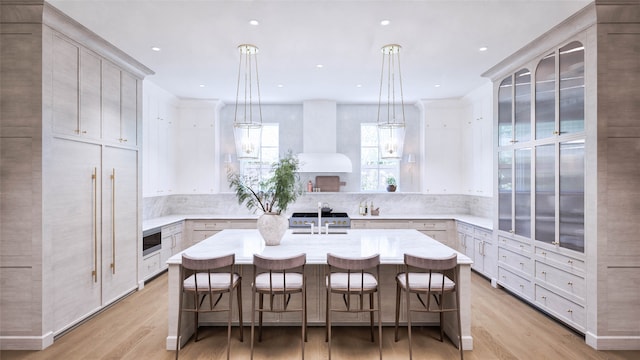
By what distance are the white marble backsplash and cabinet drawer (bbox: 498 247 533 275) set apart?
7.38ft

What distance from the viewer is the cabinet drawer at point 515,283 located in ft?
13.3

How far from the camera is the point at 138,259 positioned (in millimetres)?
4570

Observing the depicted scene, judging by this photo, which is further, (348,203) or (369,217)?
(348,203)

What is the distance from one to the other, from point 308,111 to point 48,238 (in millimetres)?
4716

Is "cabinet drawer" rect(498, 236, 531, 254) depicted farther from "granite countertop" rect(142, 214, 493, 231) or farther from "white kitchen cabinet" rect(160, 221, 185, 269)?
"white kitchen cabinet" rect(160, 221, 185, 269)

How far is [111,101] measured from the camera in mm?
4027

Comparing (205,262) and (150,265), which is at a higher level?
(205,262)

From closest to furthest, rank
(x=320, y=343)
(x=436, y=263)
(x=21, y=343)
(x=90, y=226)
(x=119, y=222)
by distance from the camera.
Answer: (x=436, y=263) < (x=21, y=343) < (x=320, y=343) < (x=90, y=226) < (x=119, y=222)

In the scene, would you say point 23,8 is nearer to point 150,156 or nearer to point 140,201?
point 140,201

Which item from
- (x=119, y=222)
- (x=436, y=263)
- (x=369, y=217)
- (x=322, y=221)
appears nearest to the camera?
(x=436, y=263)

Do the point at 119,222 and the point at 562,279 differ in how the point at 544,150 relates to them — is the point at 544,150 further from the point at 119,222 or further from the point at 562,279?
the point at 119,222

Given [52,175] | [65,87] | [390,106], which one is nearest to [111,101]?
[65,87]

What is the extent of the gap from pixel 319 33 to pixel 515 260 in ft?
12.0

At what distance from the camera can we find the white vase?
354 centimetres
